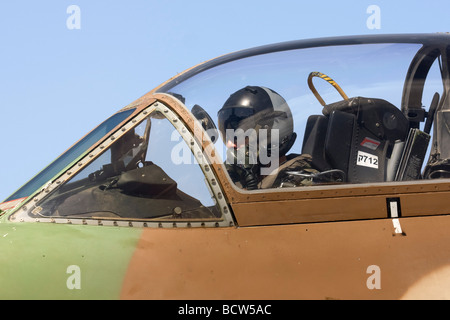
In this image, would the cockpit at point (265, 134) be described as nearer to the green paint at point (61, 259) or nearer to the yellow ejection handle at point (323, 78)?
the yellow ejection handle at point (323, 78)

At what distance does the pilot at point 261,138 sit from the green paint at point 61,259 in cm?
94

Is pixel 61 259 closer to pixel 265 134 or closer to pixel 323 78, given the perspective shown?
pixel 265 134

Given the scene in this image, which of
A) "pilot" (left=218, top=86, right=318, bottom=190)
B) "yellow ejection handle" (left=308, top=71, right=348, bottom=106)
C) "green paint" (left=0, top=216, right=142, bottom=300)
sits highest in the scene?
"yellow ejection handle" (left=308, top=71, right=348, bottom=106)

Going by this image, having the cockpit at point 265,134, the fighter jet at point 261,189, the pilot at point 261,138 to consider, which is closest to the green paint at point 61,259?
the fighter jet at point 261,189

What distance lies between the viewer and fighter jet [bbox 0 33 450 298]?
12.9 ft

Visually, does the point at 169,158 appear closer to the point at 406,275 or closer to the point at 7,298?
the point at 7,298

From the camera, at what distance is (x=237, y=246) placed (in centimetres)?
407

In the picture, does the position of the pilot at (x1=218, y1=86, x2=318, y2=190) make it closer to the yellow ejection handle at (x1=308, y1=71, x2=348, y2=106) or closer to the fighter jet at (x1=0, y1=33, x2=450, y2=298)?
the fighter jet at (x1=0, y1=33, x2=450, y2=298)

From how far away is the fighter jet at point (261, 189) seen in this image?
154 inches

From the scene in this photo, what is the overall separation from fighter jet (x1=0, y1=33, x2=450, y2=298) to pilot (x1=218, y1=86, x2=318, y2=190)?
1 centimetres

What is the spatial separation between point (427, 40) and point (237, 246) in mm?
2540

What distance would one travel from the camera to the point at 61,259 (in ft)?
12.7

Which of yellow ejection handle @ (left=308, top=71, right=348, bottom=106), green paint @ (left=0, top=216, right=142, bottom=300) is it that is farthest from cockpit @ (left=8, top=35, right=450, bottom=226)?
green paint @ (left=0, top=216, right=142, bottom=300)

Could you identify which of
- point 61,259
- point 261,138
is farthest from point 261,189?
point 61,259
